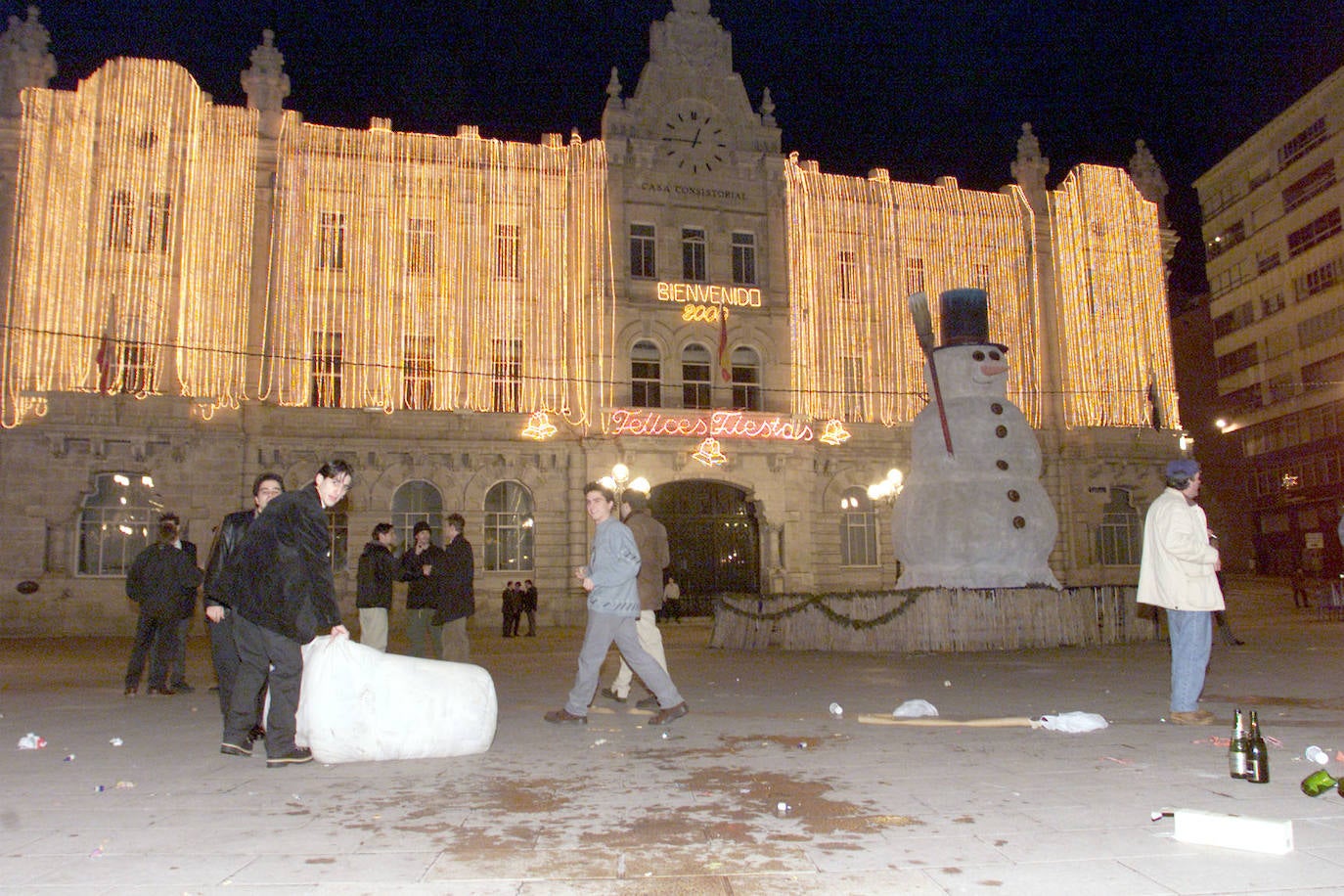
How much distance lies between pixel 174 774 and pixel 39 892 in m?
2.47

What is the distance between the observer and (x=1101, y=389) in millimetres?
32094

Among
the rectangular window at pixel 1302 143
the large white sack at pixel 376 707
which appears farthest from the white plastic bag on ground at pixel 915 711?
the rectangular window at pixel 1302 143

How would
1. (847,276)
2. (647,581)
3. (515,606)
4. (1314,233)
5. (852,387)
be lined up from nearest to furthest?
(647,581), (515,606), (852,387), (847,276), (1314,233)

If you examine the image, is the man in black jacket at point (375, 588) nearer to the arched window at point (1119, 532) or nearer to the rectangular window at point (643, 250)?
the rectangular window at point (643, 250)

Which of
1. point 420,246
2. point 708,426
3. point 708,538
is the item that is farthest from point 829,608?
point 420,246

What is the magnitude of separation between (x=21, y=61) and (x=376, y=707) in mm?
27633

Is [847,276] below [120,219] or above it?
below

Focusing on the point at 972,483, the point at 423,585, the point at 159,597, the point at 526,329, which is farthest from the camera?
the point at 526,329

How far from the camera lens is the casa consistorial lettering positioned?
28734mm

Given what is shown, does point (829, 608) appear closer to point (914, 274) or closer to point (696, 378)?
point (696, 378)

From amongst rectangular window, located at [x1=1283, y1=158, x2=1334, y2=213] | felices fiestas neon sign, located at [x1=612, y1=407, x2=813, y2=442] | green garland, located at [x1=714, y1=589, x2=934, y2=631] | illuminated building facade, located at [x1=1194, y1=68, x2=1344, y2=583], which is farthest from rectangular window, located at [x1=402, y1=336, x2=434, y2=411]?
rectangular window, located at [x1=1283, y1=158, x2=1334, y2=213]

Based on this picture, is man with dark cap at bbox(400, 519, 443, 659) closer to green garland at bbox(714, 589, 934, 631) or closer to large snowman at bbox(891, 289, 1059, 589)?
green garland at bbox(714, 589, 934, 631)

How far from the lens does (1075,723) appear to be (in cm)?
721

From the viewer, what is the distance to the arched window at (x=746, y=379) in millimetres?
29281
